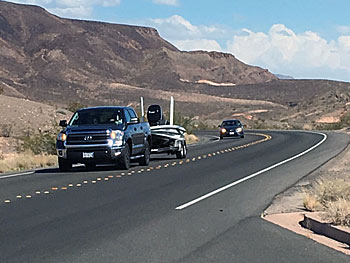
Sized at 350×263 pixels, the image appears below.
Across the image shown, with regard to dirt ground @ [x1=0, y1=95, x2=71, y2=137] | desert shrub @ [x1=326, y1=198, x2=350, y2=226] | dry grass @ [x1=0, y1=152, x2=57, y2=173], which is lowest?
dirt ground @ [x1=0, y1=95, x2=71, y2=137]

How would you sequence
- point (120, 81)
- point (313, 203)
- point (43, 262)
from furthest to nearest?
1. point (120, 81)
2. point (313, 203)
3. point (43, 262)

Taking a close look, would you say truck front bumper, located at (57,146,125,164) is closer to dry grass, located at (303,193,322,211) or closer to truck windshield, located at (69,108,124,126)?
truck windshield, located at (69,108,124,126)

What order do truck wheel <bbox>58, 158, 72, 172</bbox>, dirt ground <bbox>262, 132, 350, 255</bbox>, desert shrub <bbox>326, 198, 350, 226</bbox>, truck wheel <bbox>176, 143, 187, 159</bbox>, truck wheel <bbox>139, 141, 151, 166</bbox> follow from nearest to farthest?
dirt ground <bbox>262, 132, 350, 255</bbox> → desert shrub <bbox>326, 198, 350, 226</bbox> → truck wheel <bbox>58, 158, 72, 172</bbox> → truck wheel <bbox>139, 141, 151, 166</bbox> → truck wheel <bbox>176, 143, 187, 159</bbox>

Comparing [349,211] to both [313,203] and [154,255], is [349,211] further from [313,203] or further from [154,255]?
[154,255]

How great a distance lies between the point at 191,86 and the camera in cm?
17300

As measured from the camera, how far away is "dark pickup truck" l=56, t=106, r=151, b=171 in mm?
22609

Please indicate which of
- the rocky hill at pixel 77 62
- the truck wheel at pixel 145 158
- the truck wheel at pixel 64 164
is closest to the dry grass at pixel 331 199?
the truck wheel at pixel 64 164

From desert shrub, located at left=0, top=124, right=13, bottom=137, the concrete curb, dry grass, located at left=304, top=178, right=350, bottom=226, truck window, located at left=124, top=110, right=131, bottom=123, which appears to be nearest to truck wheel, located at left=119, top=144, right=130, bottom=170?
truck window, located at left=124, top=110, right=131, bottom=123

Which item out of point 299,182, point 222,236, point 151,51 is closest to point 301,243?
point 222,236

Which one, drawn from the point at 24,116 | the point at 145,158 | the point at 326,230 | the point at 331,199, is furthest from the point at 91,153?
the point at 24,116

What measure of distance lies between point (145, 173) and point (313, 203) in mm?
9353

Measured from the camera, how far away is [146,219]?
12727mm

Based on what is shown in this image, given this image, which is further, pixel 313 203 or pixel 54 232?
pixel 313 203

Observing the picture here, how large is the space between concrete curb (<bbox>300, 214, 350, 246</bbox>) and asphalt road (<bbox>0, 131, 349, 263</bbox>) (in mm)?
443
